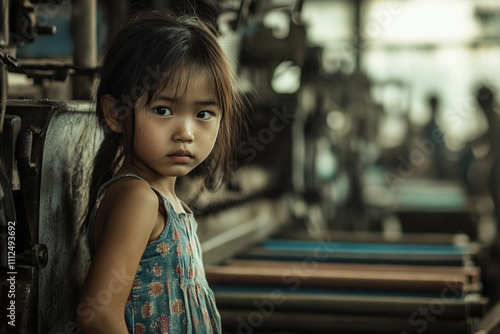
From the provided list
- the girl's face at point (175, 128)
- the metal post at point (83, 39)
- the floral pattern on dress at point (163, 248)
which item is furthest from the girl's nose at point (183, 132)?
the metal post at point (83, 39)

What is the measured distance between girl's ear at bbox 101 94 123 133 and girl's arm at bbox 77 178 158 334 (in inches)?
4.5

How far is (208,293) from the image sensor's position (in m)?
1.03

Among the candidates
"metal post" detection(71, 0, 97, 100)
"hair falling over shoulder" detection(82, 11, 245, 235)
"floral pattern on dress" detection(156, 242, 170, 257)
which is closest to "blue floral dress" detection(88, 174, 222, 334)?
"floral pattern on dress" detection(156, 242, 170, 257)

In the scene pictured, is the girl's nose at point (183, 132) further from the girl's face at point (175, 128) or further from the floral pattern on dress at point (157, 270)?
the floral pattern on dress at point (157, 270)

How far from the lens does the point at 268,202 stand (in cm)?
414

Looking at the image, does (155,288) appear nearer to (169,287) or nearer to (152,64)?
(169,287)

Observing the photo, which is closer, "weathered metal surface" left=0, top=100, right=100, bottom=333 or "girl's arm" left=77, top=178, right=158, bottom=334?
"girl's arm" left=77, top=178, right=158, bottom=334

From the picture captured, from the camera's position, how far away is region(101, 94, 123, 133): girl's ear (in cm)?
95

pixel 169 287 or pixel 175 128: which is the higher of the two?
pixel 175 128

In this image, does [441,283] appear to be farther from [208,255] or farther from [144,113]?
[144,113]

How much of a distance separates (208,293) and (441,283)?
40.5 inches

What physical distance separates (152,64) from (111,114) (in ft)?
0.32

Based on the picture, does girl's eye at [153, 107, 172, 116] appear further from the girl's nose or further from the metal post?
the metal post

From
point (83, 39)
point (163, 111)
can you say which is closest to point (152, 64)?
point (163, 111)
